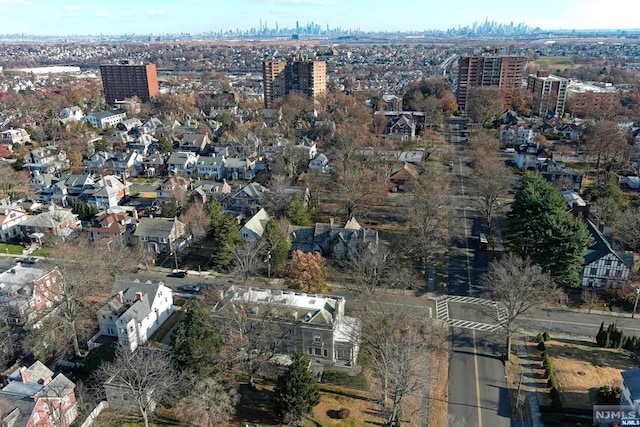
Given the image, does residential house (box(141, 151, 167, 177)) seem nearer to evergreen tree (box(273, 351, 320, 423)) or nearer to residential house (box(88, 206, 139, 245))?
residential house (box(88, 206, 139, 245))

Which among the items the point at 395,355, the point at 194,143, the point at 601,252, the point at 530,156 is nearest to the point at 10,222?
the point at 194,143

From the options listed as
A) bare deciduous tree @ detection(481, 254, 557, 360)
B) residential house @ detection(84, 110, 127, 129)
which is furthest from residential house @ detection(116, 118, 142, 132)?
bare deciduous tree @ detection(481, 254, 557, 360)

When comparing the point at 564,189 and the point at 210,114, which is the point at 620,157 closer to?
the point at 564,189

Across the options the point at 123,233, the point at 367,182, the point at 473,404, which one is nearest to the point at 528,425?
the point at 473,404

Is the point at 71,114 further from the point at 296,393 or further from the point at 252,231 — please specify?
the point at 296,393

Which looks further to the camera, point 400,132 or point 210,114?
point 210,114

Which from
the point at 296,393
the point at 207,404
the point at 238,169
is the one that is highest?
the point at 238,169

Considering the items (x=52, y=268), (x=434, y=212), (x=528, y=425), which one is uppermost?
(x=434, y=212)
